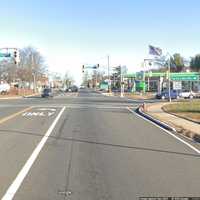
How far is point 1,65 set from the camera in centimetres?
14062

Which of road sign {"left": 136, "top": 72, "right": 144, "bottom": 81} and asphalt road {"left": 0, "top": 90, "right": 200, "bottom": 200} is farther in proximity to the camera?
road sign {"left": 136, "top": 72, "right": 144, "bottom": 81}

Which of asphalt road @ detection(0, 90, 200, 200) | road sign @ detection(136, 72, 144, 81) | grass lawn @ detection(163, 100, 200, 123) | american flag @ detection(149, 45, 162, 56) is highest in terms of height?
american flag @ detection(149, 45, 162, 56)

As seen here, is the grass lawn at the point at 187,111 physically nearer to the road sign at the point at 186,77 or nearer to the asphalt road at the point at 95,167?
the asphalt road at the point at 95,167

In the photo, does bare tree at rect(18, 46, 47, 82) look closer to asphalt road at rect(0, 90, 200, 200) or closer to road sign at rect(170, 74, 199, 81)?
road sign at rect(170, 74, 199, 81)

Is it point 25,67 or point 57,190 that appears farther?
point 25,67

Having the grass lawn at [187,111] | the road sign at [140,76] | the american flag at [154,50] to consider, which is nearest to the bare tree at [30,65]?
the road sign at [140,76]

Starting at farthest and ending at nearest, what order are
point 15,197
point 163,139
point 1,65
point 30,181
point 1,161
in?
point 1,65 → point 163,139 → point 1,161 → point 30,181 → point 15,197

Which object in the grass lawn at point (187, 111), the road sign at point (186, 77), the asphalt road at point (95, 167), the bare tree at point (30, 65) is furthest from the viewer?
the bare tree at point (30, 65)

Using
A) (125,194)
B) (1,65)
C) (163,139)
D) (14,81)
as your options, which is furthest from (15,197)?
(14,81)

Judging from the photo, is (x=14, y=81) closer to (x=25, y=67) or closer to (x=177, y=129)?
(x=25, y=67)

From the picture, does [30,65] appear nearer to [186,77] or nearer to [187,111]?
[186,77]

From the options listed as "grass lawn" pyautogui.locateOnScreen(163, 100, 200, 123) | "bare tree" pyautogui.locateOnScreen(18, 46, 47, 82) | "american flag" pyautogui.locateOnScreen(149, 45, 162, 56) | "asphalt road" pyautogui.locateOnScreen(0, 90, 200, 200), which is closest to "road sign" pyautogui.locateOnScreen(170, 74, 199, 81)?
"bare tree" pyautogui.locateOnScreen(18, 46, 47, 82)

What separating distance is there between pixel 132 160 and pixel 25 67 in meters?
135

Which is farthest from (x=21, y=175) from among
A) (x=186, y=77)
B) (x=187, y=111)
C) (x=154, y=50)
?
(x=186, y=77)
